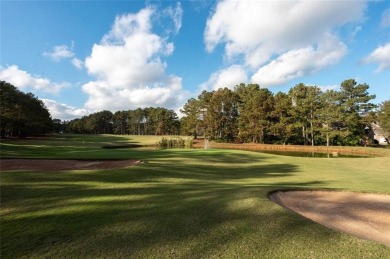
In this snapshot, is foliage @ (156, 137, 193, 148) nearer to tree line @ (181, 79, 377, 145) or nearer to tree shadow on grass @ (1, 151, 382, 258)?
tree line @ (181, 79, 377, 145)

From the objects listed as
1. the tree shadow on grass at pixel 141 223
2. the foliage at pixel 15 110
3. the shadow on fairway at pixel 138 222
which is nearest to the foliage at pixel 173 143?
the foliage at pixel 15 110

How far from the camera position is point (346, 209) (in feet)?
25.8

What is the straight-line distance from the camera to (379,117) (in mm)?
53562

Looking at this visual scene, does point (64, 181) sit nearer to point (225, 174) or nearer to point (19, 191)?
point (19, 191)

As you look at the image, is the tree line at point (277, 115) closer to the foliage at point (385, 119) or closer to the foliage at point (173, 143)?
the foliage at point (385, 119)

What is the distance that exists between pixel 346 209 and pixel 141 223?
6160 millimetres

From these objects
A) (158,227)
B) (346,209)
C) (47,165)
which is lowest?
(346,209)

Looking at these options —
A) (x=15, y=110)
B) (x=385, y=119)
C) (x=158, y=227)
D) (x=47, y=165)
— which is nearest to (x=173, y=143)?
(x=15, y=110)

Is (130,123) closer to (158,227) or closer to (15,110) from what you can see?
(15,110)

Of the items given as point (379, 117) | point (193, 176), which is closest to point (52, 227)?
point (193, 176)

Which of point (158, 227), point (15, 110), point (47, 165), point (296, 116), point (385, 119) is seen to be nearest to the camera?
point (158, 227)

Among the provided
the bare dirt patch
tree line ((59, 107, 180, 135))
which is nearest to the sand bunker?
the bare dirt patch

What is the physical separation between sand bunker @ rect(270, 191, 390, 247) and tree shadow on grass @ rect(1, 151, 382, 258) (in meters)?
0.88

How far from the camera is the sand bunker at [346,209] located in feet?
20.2
